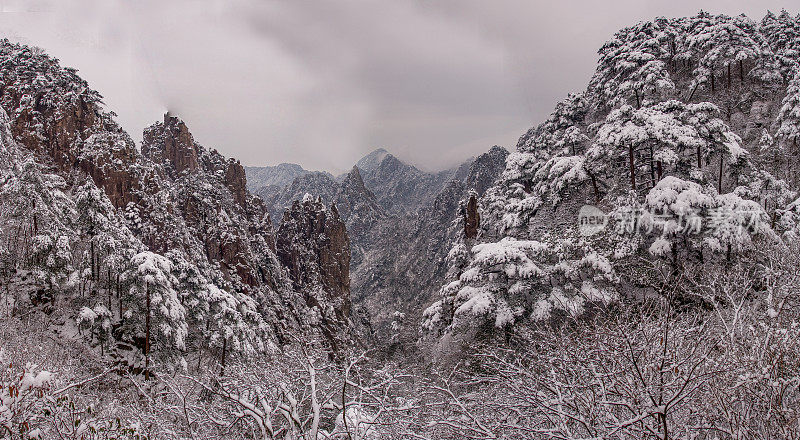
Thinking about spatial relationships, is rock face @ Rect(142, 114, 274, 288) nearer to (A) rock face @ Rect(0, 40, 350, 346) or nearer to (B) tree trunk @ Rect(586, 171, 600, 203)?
(A) rock face @ Rect(0, 40, 350, 346)

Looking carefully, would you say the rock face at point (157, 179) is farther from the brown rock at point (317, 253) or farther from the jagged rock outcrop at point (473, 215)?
the jagged rock outcrop at point (473, 215)

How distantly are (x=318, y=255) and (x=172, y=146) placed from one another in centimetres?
3190

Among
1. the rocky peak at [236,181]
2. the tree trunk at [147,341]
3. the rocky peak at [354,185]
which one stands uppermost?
the rocky peak at [354,185]

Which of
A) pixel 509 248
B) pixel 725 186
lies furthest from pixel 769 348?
pixel 725 186

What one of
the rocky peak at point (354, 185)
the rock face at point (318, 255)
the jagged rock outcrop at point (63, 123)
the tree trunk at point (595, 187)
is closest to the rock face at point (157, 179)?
the jagged rock outcrop at point (63, 123)

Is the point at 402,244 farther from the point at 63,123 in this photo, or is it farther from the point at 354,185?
the point at 63,123

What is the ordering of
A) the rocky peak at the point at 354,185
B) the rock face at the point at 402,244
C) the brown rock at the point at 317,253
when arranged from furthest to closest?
the rocky peak at the point at 354,185 → the rock face at the point at 402,244 → the brown rock at the point at 317,253

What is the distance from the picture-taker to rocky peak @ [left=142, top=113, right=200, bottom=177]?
5984 centimetres

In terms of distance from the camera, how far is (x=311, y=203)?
7969cm

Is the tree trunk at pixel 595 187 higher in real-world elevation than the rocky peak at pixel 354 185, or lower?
lower

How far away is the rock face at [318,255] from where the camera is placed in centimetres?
7006

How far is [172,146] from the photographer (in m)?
60.7

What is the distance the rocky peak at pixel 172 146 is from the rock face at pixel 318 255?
67.9 feet

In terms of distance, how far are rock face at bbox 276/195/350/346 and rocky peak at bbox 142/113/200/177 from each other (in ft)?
67.9
